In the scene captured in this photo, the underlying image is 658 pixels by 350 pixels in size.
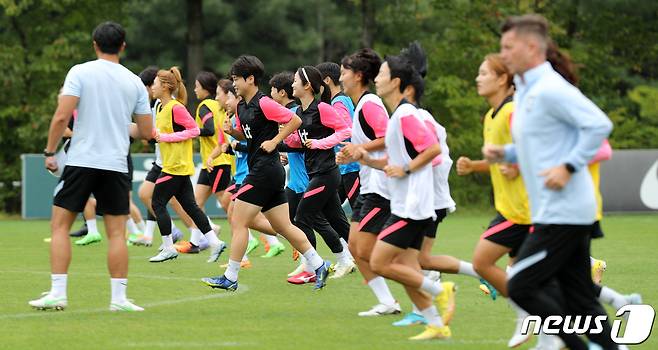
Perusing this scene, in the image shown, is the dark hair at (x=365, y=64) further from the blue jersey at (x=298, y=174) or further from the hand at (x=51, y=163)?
the blue jersey at (x=298, y=174)

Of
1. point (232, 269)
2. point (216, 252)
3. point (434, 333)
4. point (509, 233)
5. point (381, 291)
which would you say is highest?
point (509, 233)

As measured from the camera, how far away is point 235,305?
10695 millimetres

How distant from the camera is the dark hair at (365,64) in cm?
1012

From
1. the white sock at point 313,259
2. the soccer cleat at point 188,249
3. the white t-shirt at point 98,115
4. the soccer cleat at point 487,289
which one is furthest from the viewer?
the soccer cleat at point 188,249

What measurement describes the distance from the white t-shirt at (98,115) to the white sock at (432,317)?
2.75 m

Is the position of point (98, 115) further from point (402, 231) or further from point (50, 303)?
point (402, 231)

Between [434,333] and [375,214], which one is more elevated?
[375,214]

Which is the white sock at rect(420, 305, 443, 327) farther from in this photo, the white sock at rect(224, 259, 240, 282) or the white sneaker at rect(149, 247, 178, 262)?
the white sneaker at rect(149, 247, 178, 262)

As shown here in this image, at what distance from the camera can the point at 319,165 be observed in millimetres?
13086

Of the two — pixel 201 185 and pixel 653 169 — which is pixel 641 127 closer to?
pixel 653 169

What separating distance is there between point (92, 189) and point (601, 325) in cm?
445

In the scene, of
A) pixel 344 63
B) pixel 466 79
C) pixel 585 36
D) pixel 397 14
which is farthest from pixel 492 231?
pixel 397 14

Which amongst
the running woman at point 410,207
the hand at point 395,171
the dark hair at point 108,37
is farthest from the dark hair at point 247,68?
the hand at point 395,171

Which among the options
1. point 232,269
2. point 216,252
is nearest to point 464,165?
point 232,269
